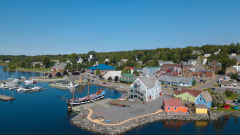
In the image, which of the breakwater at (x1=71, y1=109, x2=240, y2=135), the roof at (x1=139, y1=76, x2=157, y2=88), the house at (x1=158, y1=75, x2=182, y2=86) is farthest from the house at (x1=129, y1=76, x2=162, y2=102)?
the house at (x1=158, y1=75, x2=182, y2=86)

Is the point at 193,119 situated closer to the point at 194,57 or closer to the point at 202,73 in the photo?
the point at 202,73

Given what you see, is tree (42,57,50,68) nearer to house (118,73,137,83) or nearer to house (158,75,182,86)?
house (118,73,137,83)

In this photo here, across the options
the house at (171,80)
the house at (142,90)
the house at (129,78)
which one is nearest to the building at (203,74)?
the house at (171,80)

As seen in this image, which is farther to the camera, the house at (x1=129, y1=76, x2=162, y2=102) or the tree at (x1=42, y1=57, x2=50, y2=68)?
the tree at (x1=42, y1=57, x2=50, y2=68)

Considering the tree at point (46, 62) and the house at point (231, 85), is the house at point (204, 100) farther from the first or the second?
the tree at point (46, 62)

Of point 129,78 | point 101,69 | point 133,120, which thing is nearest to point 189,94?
point 133,120

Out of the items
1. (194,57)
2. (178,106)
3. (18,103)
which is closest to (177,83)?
(178,106)

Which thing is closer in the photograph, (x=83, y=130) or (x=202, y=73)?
(x=83, y=130)

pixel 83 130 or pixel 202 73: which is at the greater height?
pixel 202 73
